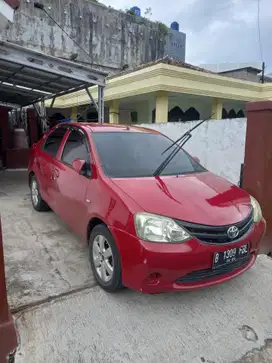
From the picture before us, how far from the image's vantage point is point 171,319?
2551 millimetres

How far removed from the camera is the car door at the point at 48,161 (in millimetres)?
4379

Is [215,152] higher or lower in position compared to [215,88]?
lower

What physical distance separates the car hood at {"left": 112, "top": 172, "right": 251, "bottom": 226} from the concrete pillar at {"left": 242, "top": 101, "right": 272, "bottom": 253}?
86 centimetres

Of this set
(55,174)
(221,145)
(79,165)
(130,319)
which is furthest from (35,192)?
(221,145)

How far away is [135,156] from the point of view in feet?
11.5

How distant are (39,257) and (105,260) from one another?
1124 millimetres

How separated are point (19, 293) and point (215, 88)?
444 inches

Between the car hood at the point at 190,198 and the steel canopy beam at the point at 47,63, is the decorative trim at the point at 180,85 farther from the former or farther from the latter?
the car hood at the point at 190,198

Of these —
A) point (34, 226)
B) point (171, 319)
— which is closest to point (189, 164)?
point (171, 319)

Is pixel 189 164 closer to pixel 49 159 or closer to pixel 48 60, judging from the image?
pixel 49 159

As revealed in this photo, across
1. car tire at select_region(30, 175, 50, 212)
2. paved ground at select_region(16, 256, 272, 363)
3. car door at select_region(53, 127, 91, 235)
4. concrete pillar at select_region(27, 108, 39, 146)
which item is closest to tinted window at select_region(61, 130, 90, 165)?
car door at select_region(53, 127, 91, 235)

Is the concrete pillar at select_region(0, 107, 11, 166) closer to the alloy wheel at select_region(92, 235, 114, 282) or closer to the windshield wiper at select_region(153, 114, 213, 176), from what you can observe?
the windshield wiper at select_region(153, 114, 213, 176)

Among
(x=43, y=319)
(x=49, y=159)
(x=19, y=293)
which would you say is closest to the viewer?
(x=43, y=319)

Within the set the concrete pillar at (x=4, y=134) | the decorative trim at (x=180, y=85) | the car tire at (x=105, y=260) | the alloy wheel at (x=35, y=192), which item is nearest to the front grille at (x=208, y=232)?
the car tire at (x=105, y=260)
